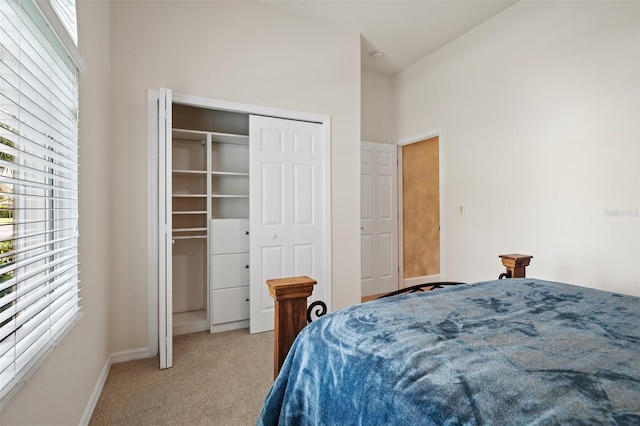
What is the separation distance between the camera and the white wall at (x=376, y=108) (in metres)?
4.41

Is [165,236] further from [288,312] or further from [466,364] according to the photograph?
[466,364]

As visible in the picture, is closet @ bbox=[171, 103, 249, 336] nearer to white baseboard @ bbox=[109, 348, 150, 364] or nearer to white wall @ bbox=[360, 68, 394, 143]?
white baseboard @ bbox=[109, 348, 150, 364]

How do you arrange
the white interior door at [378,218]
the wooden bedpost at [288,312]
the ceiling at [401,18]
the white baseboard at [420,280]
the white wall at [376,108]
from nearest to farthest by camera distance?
the wooden bedpost at [288,312] < the ceiling at [401,18] < the white interior door at [378,218] < the white wall at [376,108] < the white baseboard at [420,280]

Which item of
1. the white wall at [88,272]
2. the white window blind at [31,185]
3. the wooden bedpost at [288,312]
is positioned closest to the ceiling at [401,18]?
the white wall at [88,272]

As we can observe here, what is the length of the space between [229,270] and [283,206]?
829 mm

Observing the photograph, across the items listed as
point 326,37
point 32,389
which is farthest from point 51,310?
point 326,37

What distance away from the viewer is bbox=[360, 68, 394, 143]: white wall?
14.5 ft

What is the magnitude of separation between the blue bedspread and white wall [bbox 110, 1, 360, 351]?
195cm

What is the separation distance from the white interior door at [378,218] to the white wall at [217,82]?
89 cm

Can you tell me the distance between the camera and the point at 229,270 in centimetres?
309

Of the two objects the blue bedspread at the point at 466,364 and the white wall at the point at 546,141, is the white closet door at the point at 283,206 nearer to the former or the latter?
the white wall at the point at 546,141

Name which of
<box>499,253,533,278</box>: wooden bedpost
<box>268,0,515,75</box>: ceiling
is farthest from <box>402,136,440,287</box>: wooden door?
<box>499,253,533,278</box>: wooden bedpost

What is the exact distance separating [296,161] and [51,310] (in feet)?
7.50

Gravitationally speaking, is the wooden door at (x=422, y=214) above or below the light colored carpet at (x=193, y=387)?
above
